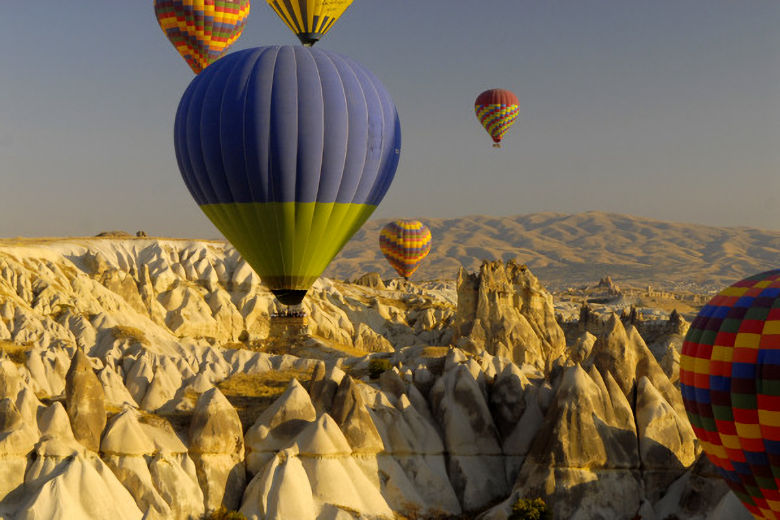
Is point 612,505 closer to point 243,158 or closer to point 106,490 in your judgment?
point 106,490

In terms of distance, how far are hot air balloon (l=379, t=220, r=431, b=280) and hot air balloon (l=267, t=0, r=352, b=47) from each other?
3342 inches

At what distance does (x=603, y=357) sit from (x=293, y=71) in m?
22.3

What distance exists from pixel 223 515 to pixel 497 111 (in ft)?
288

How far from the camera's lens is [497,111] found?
405ft

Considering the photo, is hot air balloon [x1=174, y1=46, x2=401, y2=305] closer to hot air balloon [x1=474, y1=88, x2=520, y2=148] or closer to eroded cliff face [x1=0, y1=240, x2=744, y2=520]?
eroded cliff face [x1=0, y1=240, x2=744, y2=520]

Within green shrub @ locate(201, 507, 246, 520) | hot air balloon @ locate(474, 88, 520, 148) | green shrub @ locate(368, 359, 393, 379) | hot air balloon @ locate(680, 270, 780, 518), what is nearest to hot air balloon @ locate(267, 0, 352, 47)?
green shrub @ locate(368, 359, 393, 379)

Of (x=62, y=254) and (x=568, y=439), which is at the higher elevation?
(x=568, y=439)

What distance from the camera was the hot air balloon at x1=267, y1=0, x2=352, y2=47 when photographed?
218ft

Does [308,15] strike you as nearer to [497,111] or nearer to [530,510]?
[530,510]

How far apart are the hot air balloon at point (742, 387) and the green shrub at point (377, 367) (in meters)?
21.9

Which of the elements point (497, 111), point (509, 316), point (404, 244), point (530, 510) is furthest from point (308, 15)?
point (404, 244)

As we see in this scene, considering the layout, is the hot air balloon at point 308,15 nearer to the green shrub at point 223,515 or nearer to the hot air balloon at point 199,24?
the hot air balloon at point 199,24

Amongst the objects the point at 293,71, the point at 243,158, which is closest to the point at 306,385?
the point at 243,158

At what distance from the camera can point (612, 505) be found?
4597cm
